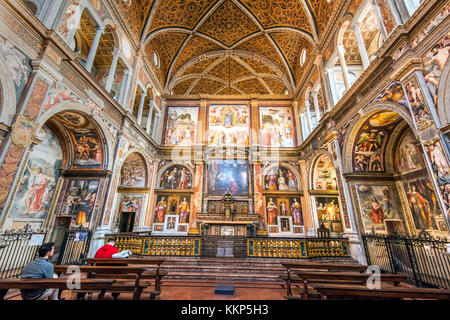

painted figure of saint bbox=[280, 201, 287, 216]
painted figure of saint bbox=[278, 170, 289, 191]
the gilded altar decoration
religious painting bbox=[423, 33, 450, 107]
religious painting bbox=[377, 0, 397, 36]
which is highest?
religious painting bbox=[377, 0, 397, 36]

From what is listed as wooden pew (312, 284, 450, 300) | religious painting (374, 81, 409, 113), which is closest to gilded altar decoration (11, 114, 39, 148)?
wooden pew (312, 284, 450, 300)

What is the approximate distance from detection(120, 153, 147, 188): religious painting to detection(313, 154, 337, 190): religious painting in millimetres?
11615

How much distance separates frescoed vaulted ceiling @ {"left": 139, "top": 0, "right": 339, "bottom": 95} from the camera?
12.0 metres

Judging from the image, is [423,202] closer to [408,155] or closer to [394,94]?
[408,155]

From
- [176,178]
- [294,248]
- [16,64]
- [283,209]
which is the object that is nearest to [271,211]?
[283,209]

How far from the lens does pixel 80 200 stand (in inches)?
336

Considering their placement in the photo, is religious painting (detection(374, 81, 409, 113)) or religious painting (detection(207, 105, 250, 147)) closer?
religious painting (detection(374, 81, 409, 113))

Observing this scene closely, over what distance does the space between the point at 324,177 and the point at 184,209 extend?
9848mm

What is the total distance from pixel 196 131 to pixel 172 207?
631 centimetres

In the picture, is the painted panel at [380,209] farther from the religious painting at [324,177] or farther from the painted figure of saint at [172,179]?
the painted figure of saint at [172,179]

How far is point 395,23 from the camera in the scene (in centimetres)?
574

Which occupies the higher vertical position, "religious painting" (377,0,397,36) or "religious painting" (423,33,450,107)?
"religious painting" (377,0,397,36)

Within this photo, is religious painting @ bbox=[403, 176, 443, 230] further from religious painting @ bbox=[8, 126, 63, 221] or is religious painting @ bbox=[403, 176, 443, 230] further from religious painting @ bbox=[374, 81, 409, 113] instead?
religious painting @ bbox=[8, 126, 63, 221]

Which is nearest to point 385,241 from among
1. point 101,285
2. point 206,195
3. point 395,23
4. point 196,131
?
point 395,23
